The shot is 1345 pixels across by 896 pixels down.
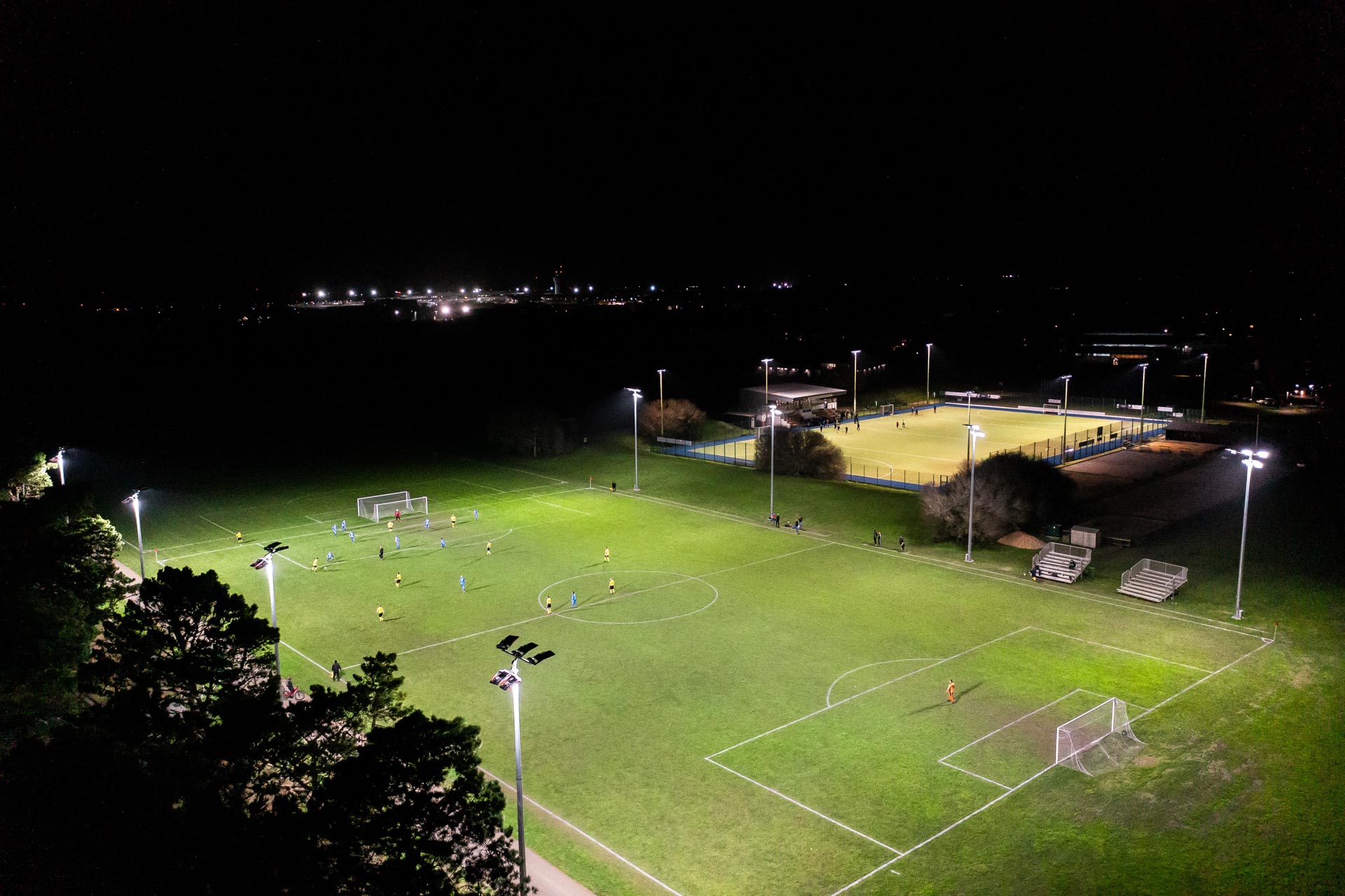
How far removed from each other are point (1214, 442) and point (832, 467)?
1615 inches

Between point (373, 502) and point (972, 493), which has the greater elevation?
point (972, 493)

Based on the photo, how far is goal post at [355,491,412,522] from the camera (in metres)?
66.3

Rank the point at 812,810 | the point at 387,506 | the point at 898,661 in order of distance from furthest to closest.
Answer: the point at 387,506, the point at 898,661, the point at 812,810

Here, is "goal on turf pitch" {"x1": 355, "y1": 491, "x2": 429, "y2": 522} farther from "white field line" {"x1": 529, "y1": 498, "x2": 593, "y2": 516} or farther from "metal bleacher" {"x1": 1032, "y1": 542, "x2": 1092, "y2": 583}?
"metal bleacher" {"x1": 1032, "y1": 542, "x2": 1092, "y2": 583}

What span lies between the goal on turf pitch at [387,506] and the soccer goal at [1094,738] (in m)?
48.4

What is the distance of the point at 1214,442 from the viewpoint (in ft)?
287

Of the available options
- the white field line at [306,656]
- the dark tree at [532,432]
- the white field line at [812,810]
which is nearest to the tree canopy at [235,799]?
the white field line at [812,810]

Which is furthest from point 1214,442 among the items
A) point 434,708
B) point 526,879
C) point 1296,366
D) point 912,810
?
point 526,879

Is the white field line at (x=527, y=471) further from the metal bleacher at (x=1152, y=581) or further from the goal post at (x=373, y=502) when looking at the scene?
the metal bleacher at (x=1152, y=581)

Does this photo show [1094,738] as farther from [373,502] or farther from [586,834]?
[373,502]

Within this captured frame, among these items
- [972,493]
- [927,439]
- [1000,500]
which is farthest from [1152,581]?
[927,439]

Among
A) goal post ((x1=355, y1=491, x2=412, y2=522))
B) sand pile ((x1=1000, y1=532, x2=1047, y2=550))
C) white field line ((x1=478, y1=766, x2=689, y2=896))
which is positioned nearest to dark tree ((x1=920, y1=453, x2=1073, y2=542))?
sand pile ((x1=1000, y1=532, x2=1047, y2=550))

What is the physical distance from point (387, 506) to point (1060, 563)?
150 feet

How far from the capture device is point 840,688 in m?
35.9
